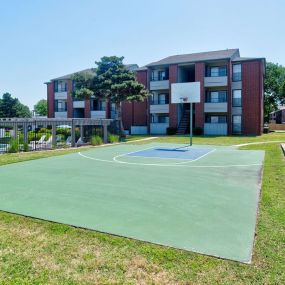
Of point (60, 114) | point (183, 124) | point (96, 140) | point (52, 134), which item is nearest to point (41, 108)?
point (60, 114)

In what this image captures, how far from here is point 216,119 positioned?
3438 centimetres

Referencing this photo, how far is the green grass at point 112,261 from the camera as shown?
11.1 feet

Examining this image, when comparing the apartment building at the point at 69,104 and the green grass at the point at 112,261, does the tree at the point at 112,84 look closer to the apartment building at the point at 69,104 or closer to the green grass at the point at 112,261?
the apartment building at the point at 69,104

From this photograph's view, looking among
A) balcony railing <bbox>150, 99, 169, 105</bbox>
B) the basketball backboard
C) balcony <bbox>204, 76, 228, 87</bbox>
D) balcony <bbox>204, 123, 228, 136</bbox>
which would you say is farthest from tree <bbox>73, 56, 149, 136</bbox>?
balcony <bbox>204, 123, 228, 136</bbox>

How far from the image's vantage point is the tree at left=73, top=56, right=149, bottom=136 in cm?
2820

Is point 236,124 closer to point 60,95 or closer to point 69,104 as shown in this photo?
point 69,104

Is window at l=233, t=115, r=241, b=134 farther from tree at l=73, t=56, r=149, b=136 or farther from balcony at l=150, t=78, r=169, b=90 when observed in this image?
tree at l=73, t=56, r=149, b=136

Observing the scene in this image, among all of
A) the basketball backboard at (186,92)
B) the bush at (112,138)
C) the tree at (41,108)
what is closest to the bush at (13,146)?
the bush at (112,138)

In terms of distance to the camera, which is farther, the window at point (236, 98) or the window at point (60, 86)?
the window at point (60, 86)

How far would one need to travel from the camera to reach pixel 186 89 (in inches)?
898

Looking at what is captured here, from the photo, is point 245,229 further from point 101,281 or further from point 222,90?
point 222,90

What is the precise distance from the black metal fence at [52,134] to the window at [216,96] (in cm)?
1304

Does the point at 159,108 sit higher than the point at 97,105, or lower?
lower

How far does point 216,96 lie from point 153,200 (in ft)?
96.5
